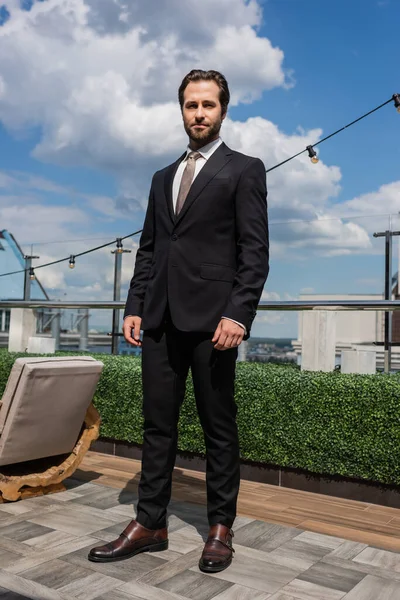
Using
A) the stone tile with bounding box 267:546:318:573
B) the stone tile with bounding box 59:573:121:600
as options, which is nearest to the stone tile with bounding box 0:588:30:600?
the stone tile with bounding box 59:573:121:600

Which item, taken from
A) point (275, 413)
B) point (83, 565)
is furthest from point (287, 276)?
point (83, 565)

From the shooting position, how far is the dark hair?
84.5 inches

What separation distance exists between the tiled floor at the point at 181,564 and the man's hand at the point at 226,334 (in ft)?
2.47

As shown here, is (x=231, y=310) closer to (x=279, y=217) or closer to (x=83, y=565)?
(x=83, y=565)

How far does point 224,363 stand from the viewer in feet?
6.95

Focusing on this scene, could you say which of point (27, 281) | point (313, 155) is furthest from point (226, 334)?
point (27, 281)

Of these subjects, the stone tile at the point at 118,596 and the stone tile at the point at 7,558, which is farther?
the stone tile at the point at 7,558

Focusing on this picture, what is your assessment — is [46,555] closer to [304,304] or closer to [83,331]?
[304,304]

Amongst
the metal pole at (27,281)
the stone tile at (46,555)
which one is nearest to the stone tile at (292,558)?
the stone tile at (46,555)

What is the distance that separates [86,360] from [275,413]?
3.40 ft

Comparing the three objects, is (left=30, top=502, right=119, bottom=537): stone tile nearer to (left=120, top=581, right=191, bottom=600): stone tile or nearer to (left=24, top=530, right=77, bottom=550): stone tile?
(left=24, top=530, right=77, bottom=550): stone tile

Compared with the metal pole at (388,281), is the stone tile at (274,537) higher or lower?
lower

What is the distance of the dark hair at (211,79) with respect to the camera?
7.04 feet

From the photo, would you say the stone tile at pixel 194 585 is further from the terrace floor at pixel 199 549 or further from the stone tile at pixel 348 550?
the stone tile at pixel 348 550
